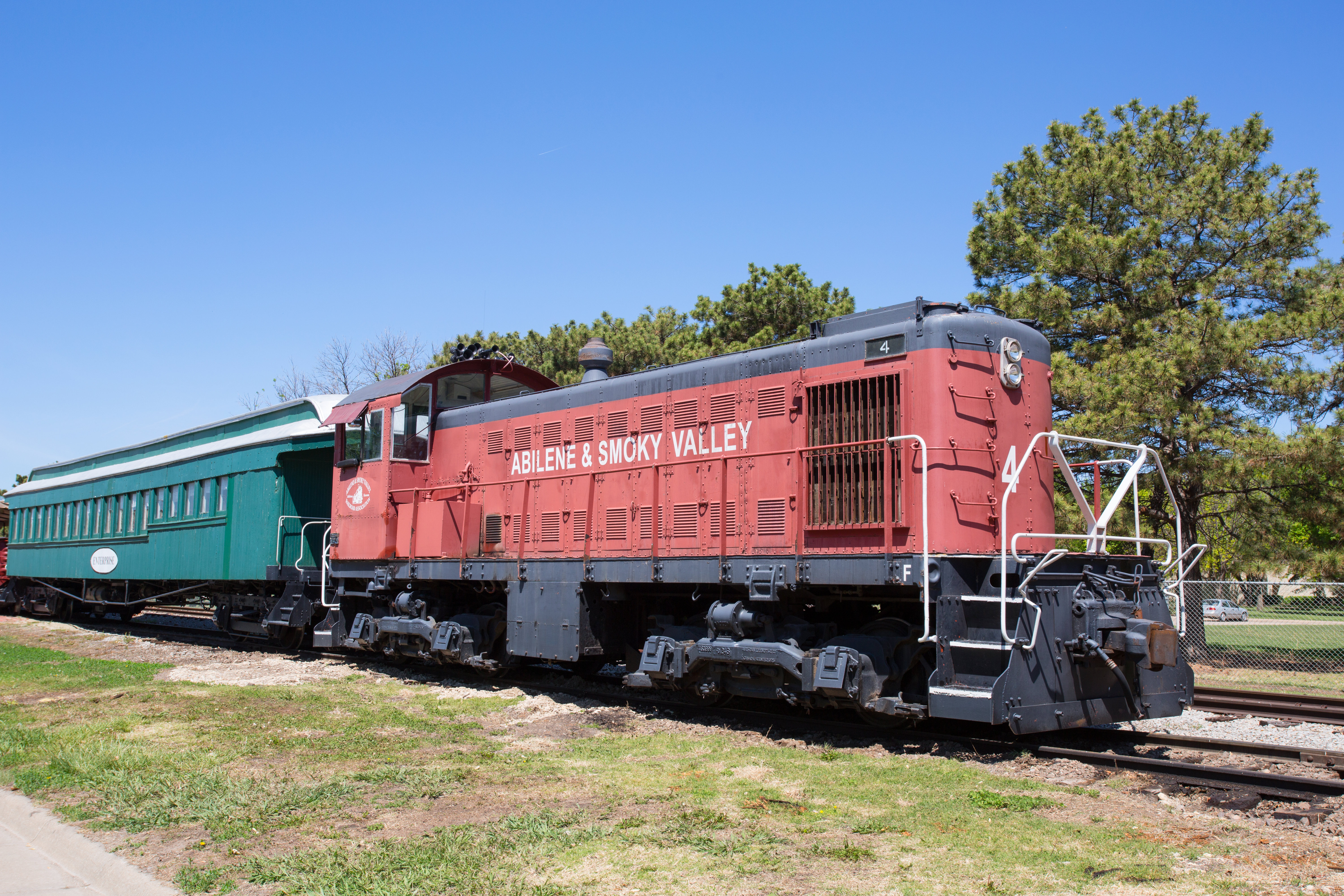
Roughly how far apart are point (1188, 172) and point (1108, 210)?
1.38 meters

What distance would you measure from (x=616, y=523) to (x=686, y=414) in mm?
1455

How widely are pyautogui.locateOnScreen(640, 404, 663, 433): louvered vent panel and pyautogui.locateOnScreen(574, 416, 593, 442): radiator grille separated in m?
0.83

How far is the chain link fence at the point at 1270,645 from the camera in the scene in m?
13.6

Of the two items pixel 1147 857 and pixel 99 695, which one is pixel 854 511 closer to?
pixel 1147 857

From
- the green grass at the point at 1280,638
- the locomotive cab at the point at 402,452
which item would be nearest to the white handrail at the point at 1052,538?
the locomotive cab at the point at 402,452

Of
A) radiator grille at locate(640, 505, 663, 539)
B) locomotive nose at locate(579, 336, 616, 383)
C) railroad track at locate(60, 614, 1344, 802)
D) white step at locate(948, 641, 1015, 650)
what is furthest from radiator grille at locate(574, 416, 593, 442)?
white step at locate(948, 641, 1015, 650)

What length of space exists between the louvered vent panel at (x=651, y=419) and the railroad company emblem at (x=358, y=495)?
4681 mm

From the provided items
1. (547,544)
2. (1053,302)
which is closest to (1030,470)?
(547,544)

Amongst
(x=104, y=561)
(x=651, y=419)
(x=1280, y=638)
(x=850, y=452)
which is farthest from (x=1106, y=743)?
(x=104, y=561)

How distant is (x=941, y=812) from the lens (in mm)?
5922

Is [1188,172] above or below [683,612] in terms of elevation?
above

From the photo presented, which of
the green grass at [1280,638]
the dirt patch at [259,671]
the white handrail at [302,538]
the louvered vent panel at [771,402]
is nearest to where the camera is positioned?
the louvered vent panel at [771,402]

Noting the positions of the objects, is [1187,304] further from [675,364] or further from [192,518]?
[192,518]

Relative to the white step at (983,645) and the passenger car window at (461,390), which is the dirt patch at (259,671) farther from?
the white step at (983,645)
